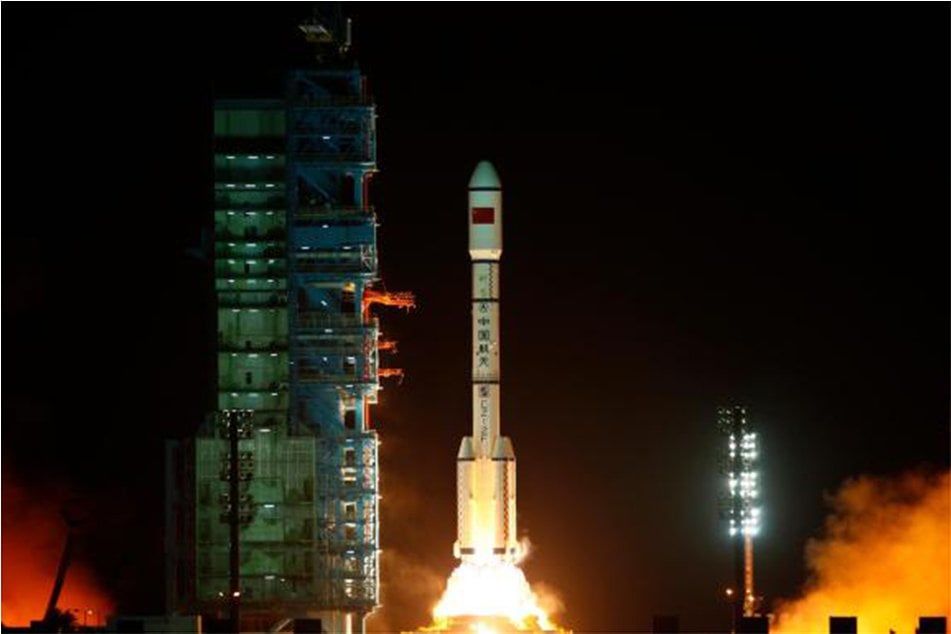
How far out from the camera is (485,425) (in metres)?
97.4

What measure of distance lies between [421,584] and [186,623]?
20.3 metres

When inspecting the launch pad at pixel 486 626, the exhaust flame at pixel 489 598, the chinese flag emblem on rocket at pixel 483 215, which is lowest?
the launch pad at pixel 486 626

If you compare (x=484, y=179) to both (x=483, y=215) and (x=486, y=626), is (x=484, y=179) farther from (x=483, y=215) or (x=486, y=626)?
(x=486, y=626)

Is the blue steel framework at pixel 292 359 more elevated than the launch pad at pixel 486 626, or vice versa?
the blue steel framework at pixel 292 359

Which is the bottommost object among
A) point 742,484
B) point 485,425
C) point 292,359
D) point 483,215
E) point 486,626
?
point 486,626

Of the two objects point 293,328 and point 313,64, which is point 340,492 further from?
point 313,64

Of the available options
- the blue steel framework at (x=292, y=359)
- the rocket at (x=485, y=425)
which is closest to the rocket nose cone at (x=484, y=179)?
the rocket at (x=485, y=425)

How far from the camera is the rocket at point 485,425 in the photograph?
317 ft

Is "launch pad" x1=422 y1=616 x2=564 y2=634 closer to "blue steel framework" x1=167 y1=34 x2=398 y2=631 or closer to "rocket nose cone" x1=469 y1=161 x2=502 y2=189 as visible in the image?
"blue steel framework" x1=167 y1=34 x2=398 y2=631

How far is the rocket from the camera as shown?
9662cm

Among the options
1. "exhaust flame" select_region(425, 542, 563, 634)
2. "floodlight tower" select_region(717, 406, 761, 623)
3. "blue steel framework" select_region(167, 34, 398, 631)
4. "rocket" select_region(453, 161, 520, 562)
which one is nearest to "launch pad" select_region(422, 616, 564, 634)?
"exhaust flame" select_region(425, 542, 563, 634)

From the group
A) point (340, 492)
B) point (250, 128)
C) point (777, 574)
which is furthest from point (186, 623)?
point (777, 574)

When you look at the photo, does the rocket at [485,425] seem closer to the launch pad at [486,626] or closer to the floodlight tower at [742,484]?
the launch pad at [486,626]

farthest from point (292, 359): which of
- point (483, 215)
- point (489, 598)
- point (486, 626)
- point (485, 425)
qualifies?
point (486, 626)
